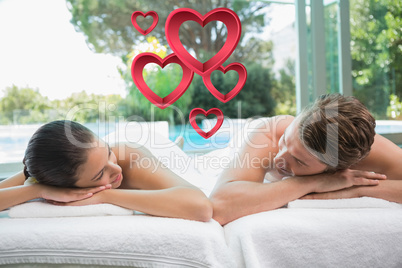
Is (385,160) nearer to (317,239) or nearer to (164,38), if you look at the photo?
(317,239)

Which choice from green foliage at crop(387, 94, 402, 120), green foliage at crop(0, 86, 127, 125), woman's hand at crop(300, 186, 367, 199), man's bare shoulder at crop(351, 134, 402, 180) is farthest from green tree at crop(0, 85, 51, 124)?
green foliage at crop(387, 94, 402, 120)

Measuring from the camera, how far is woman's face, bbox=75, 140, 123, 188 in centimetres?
94

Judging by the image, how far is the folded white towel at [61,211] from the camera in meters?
0.96

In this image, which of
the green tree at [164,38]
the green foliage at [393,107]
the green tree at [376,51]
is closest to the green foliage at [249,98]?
the green tree at [164,38]

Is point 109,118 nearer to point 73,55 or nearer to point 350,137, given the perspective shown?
point 73,55

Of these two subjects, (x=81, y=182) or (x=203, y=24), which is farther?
(x=203, y=24)

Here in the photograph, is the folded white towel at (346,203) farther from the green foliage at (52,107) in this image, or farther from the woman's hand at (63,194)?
the green foliage at (52,107)

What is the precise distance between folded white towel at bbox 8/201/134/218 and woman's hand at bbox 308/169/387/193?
589 millimetres

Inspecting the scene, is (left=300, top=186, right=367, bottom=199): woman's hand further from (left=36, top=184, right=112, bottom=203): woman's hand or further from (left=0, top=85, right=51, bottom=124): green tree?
(left=0, top=85, right=51, bottom=124): green tree

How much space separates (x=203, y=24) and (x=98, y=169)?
2.19 ft

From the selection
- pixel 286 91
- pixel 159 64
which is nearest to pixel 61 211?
pixel 159 64

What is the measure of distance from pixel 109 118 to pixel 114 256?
1.35m

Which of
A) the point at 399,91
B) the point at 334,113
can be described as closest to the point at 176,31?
the point at 334,113

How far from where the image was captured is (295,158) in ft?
3.34
